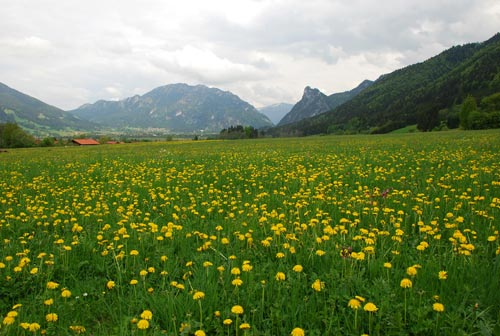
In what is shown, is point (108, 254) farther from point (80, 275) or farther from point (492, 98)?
point (492, 98)

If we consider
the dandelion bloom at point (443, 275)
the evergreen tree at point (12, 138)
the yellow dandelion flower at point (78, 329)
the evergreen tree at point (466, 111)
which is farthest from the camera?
the evergreen tree at point (12, 138)

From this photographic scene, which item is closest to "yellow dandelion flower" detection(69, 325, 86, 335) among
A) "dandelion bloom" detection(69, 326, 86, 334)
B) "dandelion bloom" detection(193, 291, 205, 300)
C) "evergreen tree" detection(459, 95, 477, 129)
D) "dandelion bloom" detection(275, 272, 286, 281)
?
"dandelion bloom" detection(69, 326, 86, 334)

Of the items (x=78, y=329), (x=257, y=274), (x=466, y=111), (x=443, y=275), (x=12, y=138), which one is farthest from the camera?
(x=12, y=138)

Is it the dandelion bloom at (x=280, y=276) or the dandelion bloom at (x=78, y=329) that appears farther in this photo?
the dandelion bloom at (x=280, y=276)

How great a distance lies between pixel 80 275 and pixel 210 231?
181 centimetres

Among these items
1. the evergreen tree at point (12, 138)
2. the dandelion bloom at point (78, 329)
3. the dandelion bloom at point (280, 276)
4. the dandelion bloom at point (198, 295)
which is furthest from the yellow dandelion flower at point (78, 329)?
the evergreen tree at point (12, 138)

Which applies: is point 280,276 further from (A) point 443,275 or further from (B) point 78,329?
(B) point 78,329

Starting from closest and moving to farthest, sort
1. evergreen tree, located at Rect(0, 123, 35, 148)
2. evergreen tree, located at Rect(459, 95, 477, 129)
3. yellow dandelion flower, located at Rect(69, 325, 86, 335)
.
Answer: yellow dandelion flower, located at Rect(69, 325, 86, 335) → evergreen tree, located at Rect(459, 95, 477, 129) → evergreen tree, located at Rect(0, 123, 35, 148)

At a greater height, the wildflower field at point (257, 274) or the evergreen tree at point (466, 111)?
the evergreen tree at point (466, 111)

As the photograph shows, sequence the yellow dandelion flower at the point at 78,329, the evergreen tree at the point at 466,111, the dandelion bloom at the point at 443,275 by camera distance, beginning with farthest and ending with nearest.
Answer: the evergreen tree at the point at 466,111
the dandelion bloom at the point at 443,275
the yellow dandelion flower at the point at 78,329

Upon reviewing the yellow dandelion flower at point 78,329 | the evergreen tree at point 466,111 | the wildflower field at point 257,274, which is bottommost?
the yellow dandelion flower at point 78,329

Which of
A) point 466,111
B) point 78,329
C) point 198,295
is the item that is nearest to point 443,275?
point 198,295

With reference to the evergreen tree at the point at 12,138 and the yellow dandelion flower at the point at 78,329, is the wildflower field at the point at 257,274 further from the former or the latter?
the evergreen tree at the point at 12,138

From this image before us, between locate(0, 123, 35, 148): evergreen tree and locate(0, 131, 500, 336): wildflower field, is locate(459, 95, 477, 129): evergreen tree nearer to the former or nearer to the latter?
locate(0, 131, 500, 336): wildflower field
